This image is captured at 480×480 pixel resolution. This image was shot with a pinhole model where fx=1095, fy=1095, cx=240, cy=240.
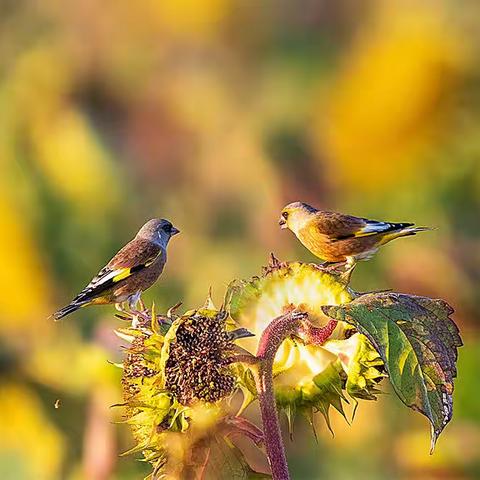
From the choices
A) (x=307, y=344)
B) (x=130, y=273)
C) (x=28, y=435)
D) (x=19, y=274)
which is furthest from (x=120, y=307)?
(x=19, y=274)

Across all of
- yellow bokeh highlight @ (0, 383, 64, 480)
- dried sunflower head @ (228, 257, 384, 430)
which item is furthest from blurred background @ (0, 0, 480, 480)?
dried sunflower head @ (228, 257, 384, 430)

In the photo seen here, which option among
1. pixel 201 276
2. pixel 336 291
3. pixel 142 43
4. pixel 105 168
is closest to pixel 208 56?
pixel 142 43

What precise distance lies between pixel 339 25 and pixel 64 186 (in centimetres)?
91

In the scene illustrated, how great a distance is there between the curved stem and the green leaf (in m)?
0.03

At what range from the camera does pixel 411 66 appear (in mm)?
2521

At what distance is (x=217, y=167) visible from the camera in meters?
2.76

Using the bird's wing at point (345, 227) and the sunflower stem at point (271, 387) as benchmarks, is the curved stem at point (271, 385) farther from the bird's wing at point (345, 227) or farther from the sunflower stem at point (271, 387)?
the bird's wing at point (345, 227)

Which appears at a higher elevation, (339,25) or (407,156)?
(339,25)

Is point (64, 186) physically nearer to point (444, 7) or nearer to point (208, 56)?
point (208, 56)

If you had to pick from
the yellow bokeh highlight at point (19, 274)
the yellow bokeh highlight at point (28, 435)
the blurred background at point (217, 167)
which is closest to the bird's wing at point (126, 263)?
the blurred background at point (217, 167)

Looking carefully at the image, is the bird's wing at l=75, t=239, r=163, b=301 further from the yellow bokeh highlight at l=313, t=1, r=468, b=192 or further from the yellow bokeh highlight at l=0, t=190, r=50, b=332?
the yellow bokeh highlight at l=313, t=1, r=468, b=192

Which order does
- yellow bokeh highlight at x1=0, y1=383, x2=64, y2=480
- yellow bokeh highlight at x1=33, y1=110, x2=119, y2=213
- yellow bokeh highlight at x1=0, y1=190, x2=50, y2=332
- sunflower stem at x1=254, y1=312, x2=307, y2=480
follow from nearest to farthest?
sunflower stem at x1=254, y1=312, x2=307, y2=480 < yellow bokeh highlight at x1=0, y1=383, x2=64, y2=480 < yellow bokeh highlight at x1=0, y1=190, x2=50, y2=332 < yellow bokeh highlight at x1=33, y1=110, x2=119, y2=213

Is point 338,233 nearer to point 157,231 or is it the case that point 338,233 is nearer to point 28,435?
point 157,231

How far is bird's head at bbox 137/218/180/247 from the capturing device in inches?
27.0
